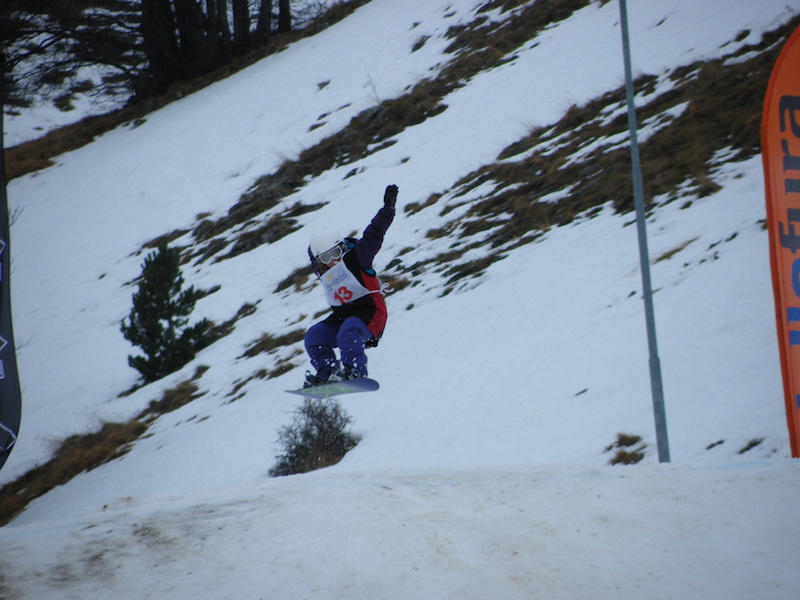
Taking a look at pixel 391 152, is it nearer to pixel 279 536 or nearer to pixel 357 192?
pixel 357 192

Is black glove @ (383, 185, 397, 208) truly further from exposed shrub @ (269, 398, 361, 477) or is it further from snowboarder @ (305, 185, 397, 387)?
exposed shrub @ (269, 398, 361, 477)

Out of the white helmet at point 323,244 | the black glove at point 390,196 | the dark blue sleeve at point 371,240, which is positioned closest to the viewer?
the black glove at point 390,196

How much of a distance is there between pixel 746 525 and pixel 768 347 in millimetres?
5338

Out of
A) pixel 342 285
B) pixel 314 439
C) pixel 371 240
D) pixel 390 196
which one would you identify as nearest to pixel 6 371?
pixel 342 285

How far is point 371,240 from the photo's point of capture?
7.69m

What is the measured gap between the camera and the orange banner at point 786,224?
22.2 ft

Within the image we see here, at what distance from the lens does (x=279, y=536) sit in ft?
17.6

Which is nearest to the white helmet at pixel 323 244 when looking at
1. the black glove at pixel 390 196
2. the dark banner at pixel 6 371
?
the black glove at pixel 390 196

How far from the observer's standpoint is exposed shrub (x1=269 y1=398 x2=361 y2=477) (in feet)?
38.9

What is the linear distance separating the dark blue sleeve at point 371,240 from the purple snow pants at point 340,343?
64cm

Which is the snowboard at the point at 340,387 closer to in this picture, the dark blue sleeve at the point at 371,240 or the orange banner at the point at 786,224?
the dark blue sleeve at the point at 371,240

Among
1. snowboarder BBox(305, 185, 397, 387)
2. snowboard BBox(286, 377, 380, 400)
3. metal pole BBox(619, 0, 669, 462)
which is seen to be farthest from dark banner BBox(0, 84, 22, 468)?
metal pole BBox(619, 0, 669, 462)

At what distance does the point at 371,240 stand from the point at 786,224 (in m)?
3.66

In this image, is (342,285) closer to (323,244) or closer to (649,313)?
(323,244)
